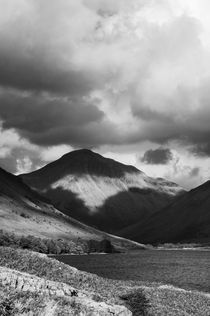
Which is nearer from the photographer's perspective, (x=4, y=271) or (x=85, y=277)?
(x=4, y=271)

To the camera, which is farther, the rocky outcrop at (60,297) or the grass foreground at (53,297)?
the rocky outcrop at (60,297)

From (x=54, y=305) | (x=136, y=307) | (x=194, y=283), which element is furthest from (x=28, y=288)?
(x=194, y=283)

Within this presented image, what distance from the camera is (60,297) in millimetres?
20750

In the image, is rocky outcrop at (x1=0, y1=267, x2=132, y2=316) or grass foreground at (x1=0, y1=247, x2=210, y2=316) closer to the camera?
grass foreground at (x1=0, y1=247, x2=210, y2=316)

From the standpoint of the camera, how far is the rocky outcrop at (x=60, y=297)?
20.1 meters

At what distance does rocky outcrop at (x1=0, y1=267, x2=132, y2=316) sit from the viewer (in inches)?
792

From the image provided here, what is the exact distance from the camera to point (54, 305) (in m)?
20.0

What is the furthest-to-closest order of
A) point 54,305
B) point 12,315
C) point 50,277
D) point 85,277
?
point 85,277, point 50,277, point 54,305, point 12,315

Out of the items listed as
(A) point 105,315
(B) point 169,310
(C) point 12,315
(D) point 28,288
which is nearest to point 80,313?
(A) point 105,315

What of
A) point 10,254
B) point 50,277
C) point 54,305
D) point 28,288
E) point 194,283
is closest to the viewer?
point 54,305

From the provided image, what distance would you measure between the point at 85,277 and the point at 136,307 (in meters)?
7.83

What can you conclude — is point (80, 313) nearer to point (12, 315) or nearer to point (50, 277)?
point (12, 315)

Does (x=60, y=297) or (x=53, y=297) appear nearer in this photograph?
(x=53, y=297)

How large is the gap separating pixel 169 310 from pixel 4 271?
18.1m
